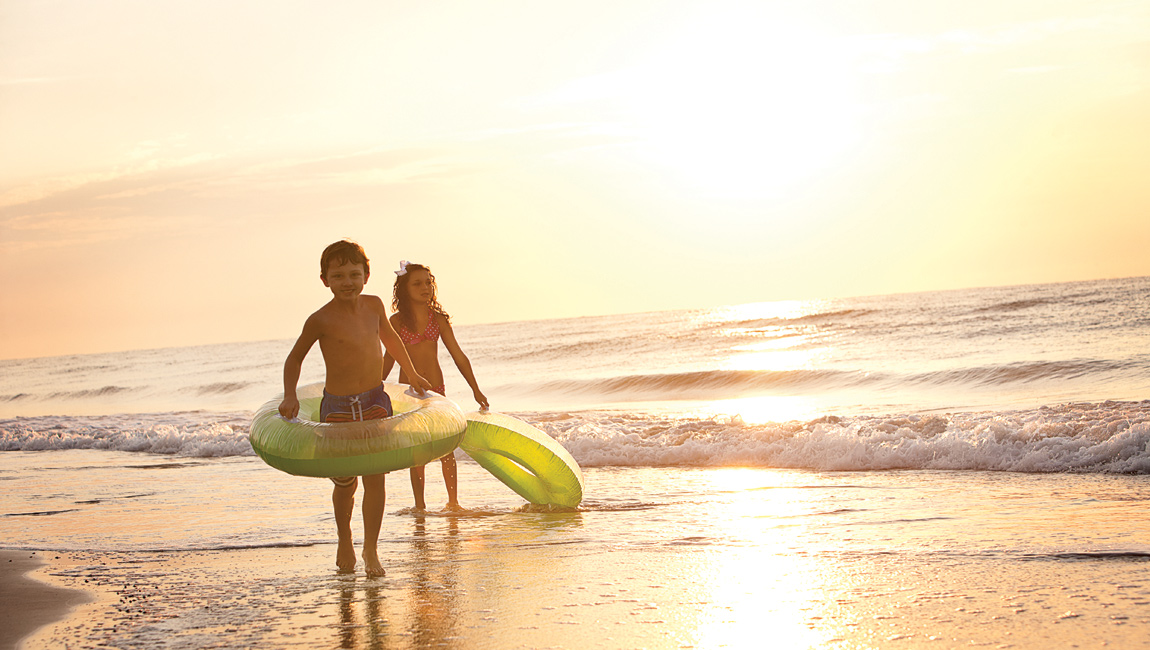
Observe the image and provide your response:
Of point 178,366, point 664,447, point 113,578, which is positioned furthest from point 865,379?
point 178,366

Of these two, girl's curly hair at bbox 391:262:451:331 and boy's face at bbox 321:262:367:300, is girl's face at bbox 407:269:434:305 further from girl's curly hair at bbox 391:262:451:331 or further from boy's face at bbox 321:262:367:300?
boy's face at bbox 321:262:367:300

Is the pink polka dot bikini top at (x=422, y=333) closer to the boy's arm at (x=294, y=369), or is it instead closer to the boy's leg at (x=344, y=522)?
the boy's leg at (x=344, y=522)

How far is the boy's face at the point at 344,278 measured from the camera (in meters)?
4.73

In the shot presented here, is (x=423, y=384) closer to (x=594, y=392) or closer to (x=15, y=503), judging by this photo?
(x=15, y=503)

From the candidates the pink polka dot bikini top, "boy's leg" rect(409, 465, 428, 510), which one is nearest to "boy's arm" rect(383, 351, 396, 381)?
the pink polka dot bikini top

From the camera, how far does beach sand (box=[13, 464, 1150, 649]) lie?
139 inches

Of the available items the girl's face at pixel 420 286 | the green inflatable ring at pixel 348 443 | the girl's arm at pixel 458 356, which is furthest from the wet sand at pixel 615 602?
the girl's face at pixel 420 286

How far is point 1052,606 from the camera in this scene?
371 cm

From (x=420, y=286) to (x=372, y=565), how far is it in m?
2.45

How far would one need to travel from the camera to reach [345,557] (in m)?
4.84

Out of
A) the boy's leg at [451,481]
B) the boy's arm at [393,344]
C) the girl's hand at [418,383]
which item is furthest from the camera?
the boy's leg at [451,481]

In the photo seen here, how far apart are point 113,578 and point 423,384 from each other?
1.95 m

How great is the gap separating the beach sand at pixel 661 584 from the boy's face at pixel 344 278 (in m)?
1.49

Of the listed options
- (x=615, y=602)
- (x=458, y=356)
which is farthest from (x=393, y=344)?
(x=615, y=602)
